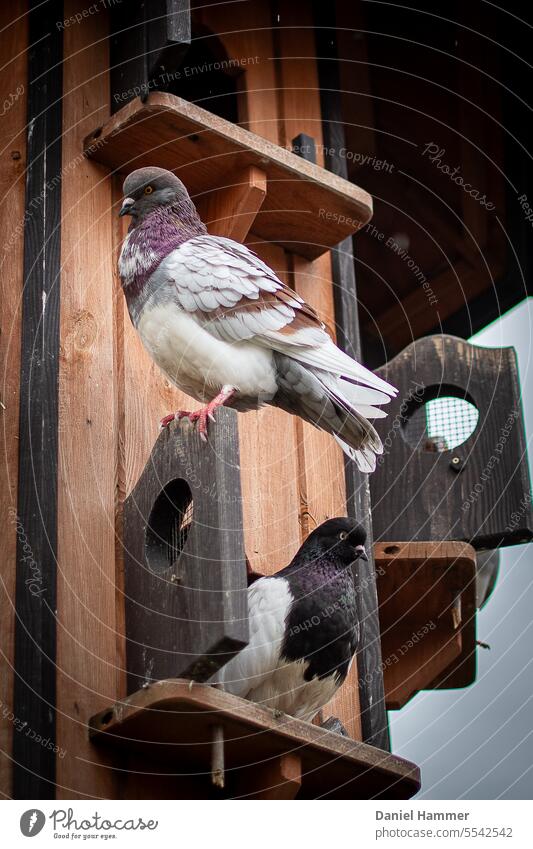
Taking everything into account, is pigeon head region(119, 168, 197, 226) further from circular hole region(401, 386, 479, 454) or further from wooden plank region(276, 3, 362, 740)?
circular hole region(401, 386, 479, 454)

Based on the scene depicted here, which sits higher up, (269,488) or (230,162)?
(230,162)

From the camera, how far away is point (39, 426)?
3.98 meters

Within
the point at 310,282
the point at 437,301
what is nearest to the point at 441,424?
the point at 310,282

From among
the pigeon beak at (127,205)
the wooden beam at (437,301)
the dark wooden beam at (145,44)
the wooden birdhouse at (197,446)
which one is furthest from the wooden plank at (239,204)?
the wooden beam at (437,301)

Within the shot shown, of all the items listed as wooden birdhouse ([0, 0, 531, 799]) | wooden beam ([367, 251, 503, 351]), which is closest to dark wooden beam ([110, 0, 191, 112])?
wooden birdhouse ([0, 0, 531, 799])

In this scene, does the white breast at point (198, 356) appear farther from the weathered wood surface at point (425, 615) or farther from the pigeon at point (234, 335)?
the weathered wood surface at point (425, 615)

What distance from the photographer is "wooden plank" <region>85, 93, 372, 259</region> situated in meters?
4.40

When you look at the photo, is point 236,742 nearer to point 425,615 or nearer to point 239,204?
point 425,615

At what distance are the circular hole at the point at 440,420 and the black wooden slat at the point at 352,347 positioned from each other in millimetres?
338

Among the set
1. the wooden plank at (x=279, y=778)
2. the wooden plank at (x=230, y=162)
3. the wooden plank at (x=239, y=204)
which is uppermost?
the wooden plank at (x=230, y=162)

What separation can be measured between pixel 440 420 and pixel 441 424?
0.01 meters

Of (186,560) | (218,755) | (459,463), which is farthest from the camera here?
(459,463)

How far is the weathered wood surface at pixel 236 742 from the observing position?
3.39 metres
